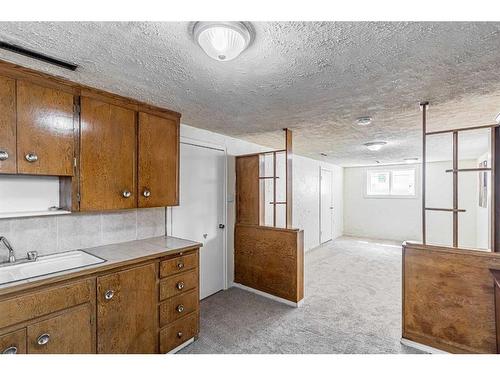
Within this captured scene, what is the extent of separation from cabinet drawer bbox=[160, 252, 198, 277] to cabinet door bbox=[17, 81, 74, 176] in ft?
3.21

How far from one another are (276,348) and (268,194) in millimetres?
2521

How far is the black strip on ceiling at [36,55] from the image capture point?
1254 millimetres

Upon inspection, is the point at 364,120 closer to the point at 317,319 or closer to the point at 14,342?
the point at 317,319

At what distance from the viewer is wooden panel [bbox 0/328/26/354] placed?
1217 mm

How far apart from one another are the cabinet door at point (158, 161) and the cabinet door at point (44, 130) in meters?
0.53

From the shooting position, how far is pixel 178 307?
79.6 inches

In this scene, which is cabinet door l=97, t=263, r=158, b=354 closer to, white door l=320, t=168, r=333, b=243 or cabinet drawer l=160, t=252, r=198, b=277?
cabinet drawer l=160, t=252, r=198, b=277

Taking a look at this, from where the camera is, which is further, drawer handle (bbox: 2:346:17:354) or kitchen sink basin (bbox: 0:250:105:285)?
kitchen sink basin (bbox: 0:250:105:285)

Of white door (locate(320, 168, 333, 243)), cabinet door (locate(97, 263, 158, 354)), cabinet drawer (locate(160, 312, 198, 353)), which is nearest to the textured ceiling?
cabinet door (locate(97, 263, 158, 354))

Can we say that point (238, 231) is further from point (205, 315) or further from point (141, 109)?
point (141, 109)

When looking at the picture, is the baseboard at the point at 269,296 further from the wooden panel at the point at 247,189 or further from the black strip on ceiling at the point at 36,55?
the black strip on ceiling at the point at 36,55

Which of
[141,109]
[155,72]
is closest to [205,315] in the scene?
[141,109]

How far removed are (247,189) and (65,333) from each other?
236 centimetres

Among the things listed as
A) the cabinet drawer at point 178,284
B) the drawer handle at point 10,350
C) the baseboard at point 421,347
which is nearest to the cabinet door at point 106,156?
the cabinet drawer at point 178,284
